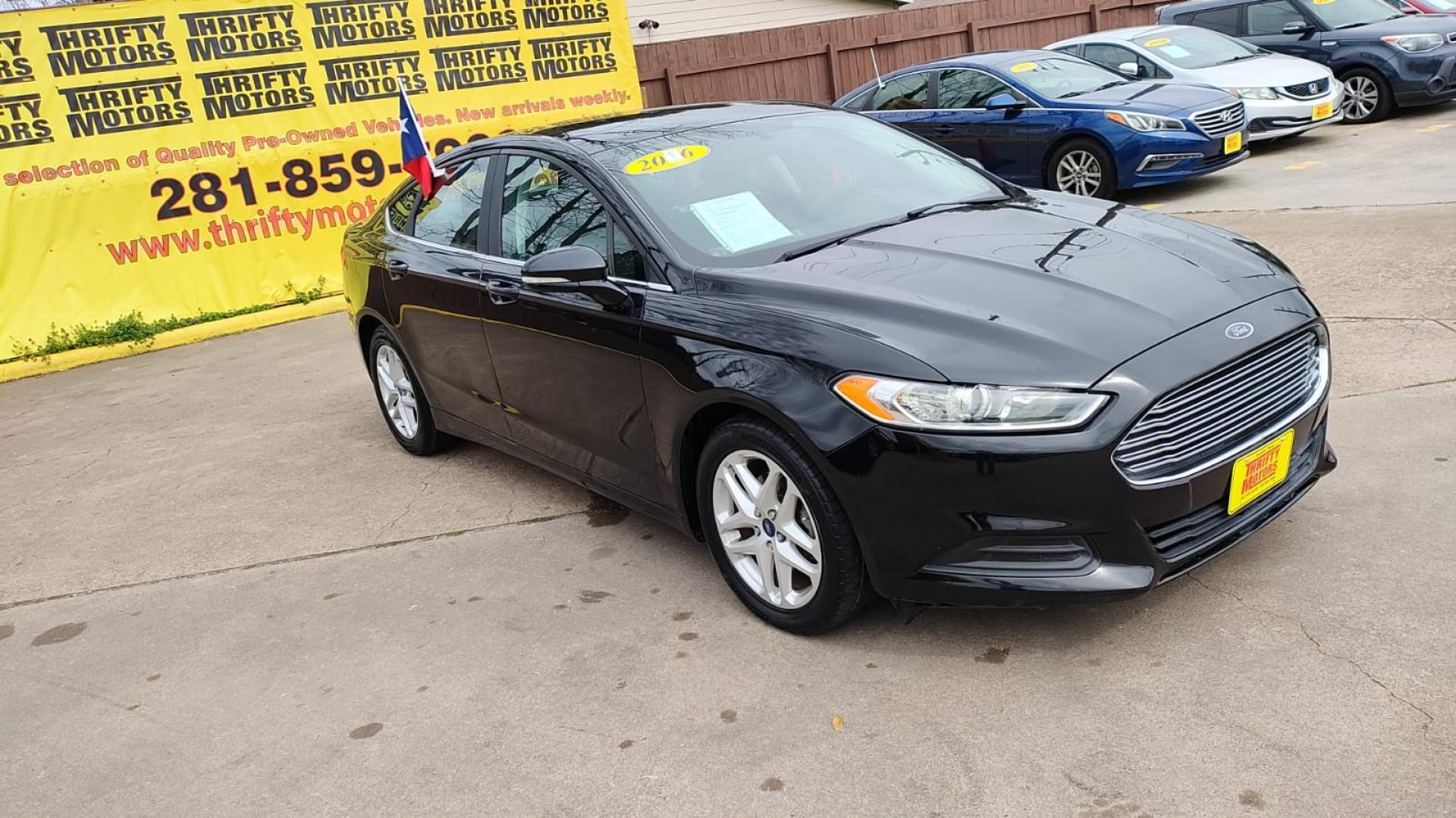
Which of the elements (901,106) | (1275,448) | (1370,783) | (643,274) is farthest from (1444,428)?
(901,106)

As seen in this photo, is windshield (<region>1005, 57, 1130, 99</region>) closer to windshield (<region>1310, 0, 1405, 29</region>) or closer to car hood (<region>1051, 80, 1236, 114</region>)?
car hood (<region>1051, 80, 1236, 114</region>)

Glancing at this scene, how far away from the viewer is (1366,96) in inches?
500

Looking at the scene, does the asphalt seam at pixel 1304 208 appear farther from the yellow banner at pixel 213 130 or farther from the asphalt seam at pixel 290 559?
the asphalt seam at pixel 290 559

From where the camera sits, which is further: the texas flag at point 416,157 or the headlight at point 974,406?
the texas flag at point 416,157

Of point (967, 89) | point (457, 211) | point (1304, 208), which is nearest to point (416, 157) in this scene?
point (457, 211)

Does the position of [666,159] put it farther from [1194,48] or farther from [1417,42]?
[1417,42]

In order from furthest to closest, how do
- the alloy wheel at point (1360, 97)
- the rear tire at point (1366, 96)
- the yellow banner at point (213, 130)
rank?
1. the alloy wheel at point (1360, 97)
2. the rear tire at point (1366, 96)
3. the yellow banner at point (213, 130)

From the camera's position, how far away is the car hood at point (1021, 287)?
3.14m

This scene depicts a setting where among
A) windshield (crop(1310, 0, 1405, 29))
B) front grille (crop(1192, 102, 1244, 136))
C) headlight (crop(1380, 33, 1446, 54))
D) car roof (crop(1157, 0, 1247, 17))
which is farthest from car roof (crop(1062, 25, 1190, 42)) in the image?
front grille (crop(1192, 102, 1244, 136))

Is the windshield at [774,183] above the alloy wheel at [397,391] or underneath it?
above

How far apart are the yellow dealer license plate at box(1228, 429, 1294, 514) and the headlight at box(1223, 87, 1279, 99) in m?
9.16

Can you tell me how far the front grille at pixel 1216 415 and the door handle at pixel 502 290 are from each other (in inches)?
95.2

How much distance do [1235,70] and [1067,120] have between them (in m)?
2.79

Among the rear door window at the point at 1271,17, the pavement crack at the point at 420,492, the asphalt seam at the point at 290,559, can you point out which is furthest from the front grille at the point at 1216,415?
the rear door window at the point at 1271,17
